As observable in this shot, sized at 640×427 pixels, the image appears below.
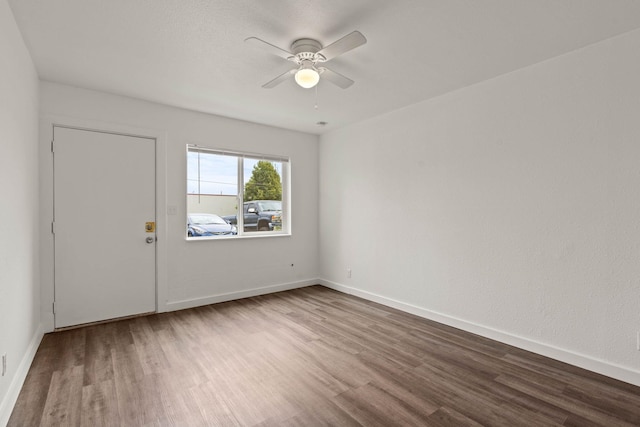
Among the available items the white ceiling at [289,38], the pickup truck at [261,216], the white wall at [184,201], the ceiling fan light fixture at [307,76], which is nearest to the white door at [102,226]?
the white wall at [184,201]

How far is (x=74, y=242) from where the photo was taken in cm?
335

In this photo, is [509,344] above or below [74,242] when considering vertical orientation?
below

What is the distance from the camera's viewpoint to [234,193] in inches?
180

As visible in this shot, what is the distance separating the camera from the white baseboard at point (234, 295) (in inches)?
157

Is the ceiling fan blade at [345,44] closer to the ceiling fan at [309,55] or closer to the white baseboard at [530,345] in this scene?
the ceiling fan at [309,55]

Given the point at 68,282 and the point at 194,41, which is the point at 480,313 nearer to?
the point at 194,41

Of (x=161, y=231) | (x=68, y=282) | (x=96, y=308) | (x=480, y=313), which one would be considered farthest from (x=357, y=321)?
(x=68, y=282)

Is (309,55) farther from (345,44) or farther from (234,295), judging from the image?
(234,295)

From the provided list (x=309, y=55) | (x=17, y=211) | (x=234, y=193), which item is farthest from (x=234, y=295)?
(x=309, y=55)

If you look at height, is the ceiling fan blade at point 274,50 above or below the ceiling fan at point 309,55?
above

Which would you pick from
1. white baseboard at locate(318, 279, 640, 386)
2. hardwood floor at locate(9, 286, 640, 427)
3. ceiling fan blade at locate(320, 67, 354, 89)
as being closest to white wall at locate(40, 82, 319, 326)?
hardwood floor at locate(9, 286, 640, 427)

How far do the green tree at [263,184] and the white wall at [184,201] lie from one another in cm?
24

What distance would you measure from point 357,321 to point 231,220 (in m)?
2.26

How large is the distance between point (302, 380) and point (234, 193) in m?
2.93
